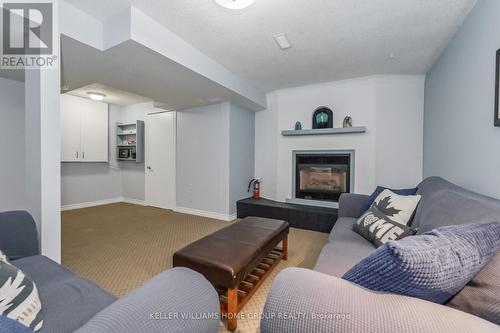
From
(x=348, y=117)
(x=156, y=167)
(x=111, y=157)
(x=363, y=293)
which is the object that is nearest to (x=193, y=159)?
(x=156, y=167)

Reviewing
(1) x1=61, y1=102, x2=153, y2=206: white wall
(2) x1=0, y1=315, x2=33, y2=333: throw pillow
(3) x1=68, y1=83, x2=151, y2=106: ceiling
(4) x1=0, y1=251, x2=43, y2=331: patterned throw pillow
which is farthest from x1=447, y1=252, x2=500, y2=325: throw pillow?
(1) x1=61, y1=102, x2=153, y2=206: white wall

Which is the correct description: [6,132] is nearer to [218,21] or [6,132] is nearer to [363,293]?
[218,21]

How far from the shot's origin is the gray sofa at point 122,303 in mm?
584

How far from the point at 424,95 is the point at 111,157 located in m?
6.22

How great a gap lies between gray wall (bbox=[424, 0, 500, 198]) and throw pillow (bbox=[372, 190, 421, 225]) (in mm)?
425

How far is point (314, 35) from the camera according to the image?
2152mm

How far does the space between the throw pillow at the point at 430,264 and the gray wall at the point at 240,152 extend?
3134 mm

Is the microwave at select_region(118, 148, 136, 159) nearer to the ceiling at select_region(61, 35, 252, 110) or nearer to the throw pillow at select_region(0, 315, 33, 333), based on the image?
the ceiling at select_region(61, 35, 252, 110)

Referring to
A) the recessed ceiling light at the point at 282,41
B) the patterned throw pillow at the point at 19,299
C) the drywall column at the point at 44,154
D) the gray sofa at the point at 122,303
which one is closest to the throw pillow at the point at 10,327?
the gray sofa at the point at 122,303

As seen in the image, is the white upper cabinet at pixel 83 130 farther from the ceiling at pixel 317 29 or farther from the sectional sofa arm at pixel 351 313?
the sectional sofa arm at pixel 351 313

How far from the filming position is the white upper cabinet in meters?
4.12

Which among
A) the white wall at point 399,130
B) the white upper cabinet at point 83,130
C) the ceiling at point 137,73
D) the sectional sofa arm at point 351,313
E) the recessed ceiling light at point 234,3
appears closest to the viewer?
the sectional sofa arm at point 351,313

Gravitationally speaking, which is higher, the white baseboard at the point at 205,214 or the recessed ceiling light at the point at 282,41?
the recessed ceiling light at the point at 282,41

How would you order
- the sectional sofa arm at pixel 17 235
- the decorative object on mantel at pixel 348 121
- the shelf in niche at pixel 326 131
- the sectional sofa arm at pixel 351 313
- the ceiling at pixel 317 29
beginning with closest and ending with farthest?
the sectional sofa arm at pixel 351 313
the sectional sofa arm at pixel 17 235
the ceiling at pixel 317 29
the shelf in niche at pixel 326 131
the decorative object on mantel at pixel 348 121
